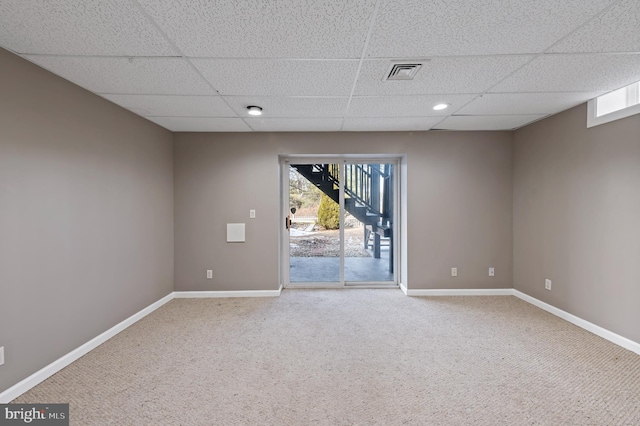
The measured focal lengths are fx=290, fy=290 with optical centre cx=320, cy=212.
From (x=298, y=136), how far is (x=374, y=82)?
188cm

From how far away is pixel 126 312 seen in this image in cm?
312

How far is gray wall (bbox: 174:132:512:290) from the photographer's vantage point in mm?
4086

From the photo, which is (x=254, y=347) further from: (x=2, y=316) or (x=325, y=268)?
(x=325, y=268)

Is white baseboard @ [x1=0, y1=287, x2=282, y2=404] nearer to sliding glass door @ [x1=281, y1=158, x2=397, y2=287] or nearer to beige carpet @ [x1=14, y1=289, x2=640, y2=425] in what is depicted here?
beige carpet @ [x1=14, y1=289, x2=640, y2=425]

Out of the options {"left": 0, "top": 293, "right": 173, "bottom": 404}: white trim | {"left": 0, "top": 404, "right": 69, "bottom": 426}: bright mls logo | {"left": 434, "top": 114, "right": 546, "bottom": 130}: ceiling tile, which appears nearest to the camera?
{"left": 0, "top": 404, "right": 69, "bottom": 426}: bright mls logo

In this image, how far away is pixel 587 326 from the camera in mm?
2979

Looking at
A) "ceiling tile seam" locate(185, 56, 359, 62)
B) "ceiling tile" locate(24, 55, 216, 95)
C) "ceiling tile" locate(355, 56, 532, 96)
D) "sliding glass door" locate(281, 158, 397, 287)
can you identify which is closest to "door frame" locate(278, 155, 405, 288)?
"sliding glass door" locate(281, 158, 397, 287)

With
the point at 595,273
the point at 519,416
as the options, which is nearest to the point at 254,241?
the point at 519,416

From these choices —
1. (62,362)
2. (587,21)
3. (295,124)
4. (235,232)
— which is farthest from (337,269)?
(587,21)

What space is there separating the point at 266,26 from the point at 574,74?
237 centimetres

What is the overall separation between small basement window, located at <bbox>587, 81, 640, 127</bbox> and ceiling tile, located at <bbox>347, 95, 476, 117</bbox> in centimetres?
123

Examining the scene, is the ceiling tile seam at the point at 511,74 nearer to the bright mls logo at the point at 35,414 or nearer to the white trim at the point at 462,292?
the white trim at the point at 462,292

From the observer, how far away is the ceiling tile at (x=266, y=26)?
1479mm

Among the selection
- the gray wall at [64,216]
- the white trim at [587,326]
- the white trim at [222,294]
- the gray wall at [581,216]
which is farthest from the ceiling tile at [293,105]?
the white trim at [587,326]
